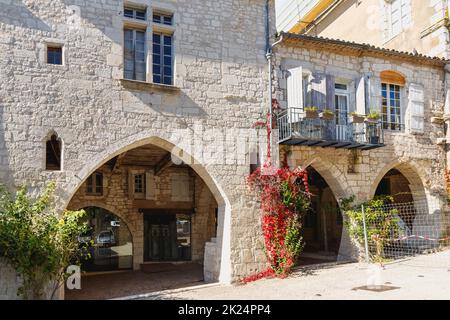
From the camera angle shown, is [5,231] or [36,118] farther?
[36,118]

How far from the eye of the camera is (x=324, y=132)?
9961mm

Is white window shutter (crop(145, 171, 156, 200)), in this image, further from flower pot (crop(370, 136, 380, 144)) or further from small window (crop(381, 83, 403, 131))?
small window (crop(381, 83, 403, 131))

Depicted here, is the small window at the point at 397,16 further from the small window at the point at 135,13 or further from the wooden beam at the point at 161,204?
the small window at the point at 135,13

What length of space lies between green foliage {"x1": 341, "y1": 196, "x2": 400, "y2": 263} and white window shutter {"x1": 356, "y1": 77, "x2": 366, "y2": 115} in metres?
2.24

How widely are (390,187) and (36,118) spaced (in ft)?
35.2

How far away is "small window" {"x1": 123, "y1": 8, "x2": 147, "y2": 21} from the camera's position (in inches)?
349

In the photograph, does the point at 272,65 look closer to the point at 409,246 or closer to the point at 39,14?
the point at 39,14

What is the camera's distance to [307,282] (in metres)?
8.26

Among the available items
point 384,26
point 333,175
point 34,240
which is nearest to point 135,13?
point 34,240

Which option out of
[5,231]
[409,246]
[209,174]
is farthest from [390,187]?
[5,231]

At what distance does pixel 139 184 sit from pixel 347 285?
23.2 feet

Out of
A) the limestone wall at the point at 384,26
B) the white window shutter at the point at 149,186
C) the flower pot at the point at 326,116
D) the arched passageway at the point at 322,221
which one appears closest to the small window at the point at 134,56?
the flower pot at the point at 326,116
